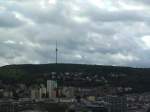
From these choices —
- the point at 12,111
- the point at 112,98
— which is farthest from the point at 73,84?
the point at 12,111

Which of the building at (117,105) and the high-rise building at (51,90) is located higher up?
the high-rise building at (51,90)

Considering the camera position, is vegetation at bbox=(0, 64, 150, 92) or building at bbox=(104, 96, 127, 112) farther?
vegetation at bbox=(0, 64, 150, 92)

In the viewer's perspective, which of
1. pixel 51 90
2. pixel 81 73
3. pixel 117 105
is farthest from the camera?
pixel 81 73

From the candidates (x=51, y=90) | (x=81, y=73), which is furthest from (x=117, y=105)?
(x=81, y=73)

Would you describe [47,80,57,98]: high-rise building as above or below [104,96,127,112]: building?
above

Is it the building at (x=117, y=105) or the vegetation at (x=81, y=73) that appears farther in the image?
the vegetation at (x=81, y=73)

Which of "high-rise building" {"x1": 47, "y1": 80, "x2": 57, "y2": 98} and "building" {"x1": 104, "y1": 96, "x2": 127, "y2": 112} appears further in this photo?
"high-rise building" {"x1": 47, "y1": 80, "x2": 57, "y2": 98}

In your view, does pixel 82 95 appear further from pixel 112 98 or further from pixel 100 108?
pixel 100 108

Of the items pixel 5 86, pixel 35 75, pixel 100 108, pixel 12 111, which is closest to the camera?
pixel 12 111

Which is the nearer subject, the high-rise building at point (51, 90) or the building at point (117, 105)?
the building at point (117, 105)

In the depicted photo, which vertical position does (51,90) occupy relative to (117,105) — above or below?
above

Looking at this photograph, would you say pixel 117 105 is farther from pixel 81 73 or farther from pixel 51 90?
pixel 81 73
